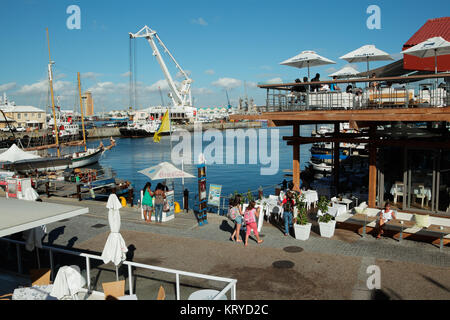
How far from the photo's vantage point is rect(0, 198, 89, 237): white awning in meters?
6.99

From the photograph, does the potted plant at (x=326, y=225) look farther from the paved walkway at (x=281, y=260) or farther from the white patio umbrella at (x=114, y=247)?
the white patio umbrella at (x=114, y=247)

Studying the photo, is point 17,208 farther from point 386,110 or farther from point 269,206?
point 386,110

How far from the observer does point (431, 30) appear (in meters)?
22.0

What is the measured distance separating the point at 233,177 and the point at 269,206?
3050 centimetres

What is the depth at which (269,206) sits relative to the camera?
1589 centimetres

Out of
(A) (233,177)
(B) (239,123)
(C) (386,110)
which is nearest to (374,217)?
(C) (386,110)

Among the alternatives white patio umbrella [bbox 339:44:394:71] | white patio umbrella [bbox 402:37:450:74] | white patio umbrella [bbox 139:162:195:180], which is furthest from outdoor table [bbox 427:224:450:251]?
white patio umbrella [bbox 139:162:195:180]

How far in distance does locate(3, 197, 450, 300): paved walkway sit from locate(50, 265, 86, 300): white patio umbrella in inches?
87.3

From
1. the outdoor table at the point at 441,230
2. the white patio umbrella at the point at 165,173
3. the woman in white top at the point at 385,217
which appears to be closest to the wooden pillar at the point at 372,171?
the woman in white top at the point at 385,217

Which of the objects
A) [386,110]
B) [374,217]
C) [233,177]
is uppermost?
[386,110]

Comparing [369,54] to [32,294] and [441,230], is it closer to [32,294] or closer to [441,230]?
[441,230]

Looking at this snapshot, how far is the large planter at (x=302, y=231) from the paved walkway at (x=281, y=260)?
29cm

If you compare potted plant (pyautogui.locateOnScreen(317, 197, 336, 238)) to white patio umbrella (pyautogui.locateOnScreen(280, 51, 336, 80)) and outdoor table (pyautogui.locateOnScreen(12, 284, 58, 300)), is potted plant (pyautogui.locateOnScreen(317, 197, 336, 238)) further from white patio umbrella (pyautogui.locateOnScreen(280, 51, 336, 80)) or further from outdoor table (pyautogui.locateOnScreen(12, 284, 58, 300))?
outdoor table (pyautogui.locateOnScreen(12, 284, 58, 300))

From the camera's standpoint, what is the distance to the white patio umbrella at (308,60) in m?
16.4
